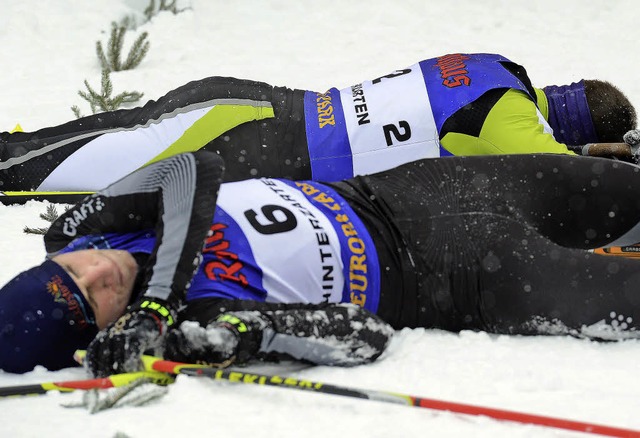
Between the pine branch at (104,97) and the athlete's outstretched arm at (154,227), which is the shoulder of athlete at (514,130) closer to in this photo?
the athlete's outstretched arm at (154,227)

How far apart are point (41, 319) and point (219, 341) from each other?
55 centimetres

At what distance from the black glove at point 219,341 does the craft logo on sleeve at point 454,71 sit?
1.90m

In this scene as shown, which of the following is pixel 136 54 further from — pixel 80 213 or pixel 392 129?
pixel 80 213

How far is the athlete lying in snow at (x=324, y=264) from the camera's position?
2270 millimetres

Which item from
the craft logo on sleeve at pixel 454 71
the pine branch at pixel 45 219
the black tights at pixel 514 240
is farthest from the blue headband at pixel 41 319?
the craft logo on sleeve at pixel 454 71

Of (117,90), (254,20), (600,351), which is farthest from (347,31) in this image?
(600,351)

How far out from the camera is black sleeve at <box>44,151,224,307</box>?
7.52ft

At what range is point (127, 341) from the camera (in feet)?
6.99

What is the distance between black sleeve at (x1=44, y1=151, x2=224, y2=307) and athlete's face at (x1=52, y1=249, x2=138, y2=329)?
90mm

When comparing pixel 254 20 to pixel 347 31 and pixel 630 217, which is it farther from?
pixel 630 217

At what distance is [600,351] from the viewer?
2426mm

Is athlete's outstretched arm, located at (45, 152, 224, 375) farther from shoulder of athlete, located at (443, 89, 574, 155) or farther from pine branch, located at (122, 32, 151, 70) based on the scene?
pine branch, located at (122, 32, 151, 70)

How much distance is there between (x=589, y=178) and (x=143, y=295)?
4.79 feet

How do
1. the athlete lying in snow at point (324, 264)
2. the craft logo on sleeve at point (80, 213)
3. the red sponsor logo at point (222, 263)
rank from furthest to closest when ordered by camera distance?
the craft logo on sleeve at point (80, 213) < the red sponsor logo at point (222, 263) < the athlete lying in snow at point (324, 264)
